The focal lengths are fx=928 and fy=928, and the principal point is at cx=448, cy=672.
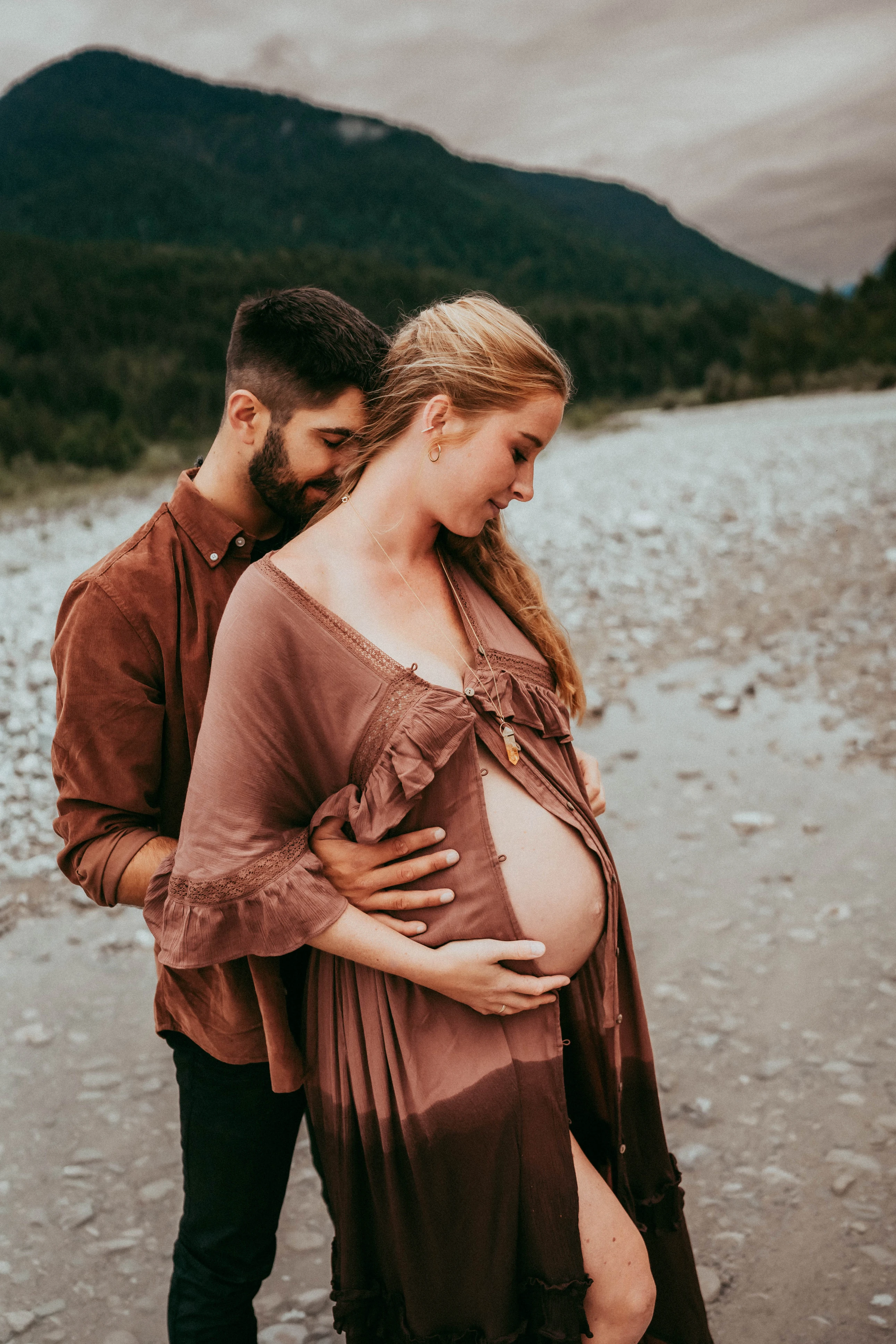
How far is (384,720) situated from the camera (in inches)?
58.1

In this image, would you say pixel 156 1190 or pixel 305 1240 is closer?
pixel 305 1240

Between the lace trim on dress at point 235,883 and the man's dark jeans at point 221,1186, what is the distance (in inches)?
18.0

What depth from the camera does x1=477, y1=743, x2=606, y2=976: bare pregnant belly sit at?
5.16ft

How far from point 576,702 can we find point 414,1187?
0.96 meters

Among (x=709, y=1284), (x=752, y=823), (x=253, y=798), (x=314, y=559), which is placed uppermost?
(x=314, y=559)

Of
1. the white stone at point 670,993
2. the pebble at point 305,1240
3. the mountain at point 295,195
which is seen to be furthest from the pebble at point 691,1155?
the mountain at point 295,195

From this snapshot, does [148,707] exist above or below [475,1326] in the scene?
above

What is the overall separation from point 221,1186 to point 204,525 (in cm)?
123

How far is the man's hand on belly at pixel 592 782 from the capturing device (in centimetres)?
193

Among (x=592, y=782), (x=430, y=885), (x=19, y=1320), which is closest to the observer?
(x=430, y=885)

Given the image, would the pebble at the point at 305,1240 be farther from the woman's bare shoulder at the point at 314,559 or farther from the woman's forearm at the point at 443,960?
the woman's bare shoulder at the point at 314,559

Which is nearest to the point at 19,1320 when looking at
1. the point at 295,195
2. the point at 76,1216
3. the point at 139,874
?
the point at 76,1216

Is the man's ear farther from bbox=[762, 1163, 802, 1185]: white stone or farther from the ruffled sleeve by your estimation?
bbox=[762, 1163, 802, 1185]: white stone

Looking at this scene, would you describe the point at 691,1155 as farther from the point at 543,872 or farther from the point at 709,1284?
the point at 543,872
